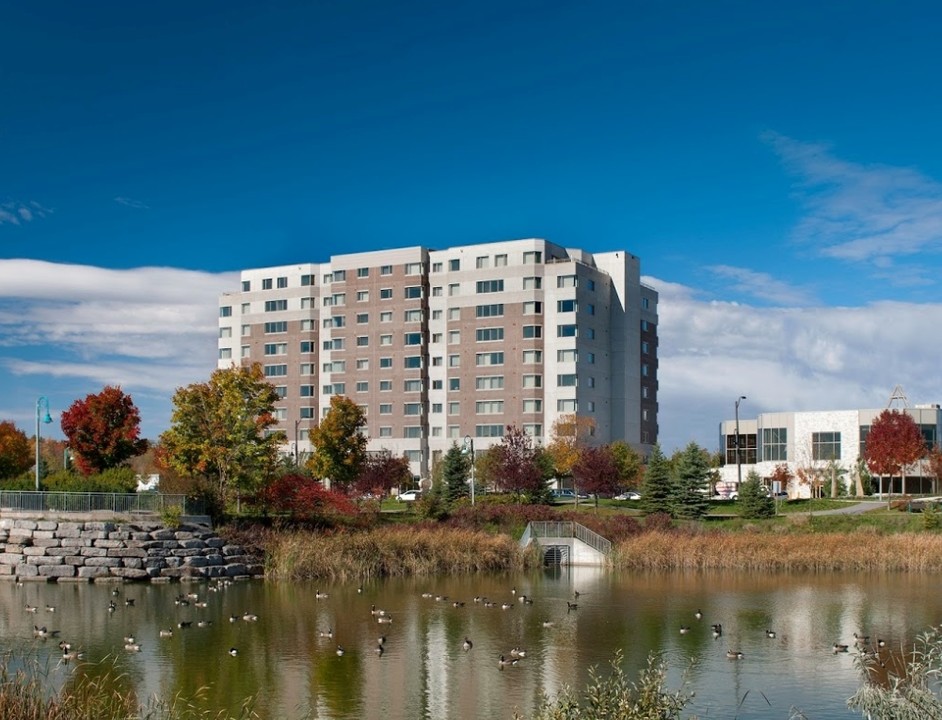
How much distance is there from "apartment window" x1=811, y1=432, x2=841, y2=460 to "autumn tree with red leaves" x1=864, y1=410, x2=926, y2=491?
49.3 ft

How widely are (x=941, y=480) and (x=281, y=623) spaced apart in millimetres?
73702

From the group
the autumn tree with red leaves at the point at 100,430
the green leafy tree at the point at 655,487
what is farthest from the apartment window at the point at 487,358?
the autumn tree with red leaves at the point at 100,430

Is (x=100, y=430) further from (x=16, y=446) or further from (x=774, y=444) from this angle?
(x=774, y=444)

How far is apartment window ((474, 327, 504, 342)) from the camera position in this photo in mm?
102875

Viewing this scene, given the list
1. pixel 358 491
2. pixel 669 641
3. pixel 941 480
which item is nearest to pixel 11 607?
pixel 669 641

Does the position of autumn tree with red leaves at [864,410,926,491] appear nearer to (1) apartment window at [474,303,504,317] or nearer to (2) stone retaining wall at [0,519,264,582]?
(1) apartment window at [474,303,504,317]

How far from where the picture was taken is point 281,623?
31484 mm

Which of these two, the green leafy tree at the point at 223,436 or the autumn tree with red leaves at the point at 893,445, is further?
the autumn tree with red leaves at the point at 893,445

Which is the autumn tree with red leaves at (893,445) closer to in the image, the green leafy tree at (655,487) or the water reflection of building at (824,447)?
the water reflection of building at (824,447)

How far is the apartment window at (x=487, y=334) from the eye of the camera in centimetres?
10288

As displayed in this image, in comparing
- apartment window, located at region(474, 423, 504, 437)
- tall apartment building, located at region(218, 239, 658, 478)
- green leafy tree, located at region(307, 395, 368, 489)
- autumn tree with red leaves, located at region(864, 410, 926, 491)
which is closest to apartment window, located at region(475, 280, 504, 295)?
tall apartment building, located at region(218, 239, 658, 478)

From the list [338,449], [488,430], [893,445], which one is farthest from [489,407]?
[893,445]

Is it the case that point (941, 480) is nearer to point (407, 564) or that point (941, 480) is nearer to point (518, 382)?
point (518, 382)

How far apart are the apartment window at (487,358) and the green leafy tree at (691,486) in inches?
1504
